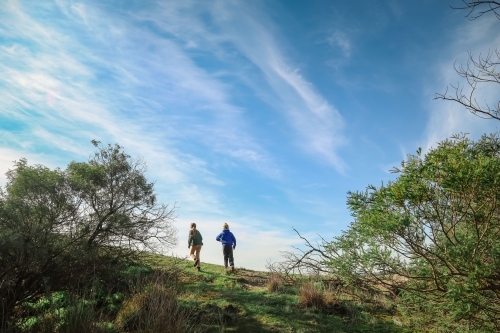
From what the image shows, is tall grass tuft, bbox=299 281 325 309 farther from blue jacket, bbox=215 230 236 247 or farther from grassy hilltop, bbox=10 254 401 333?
blue jacket, bbox=215 230 236 247

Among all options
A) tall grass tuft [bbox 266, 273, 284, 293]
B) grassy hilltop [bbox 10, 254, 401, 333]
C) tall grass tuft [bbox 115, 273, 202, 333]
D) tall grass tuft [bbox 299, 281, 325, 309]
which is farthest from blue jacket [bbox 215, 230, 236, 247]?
tall grass tuft [bbox 115, 273, 202, 333]

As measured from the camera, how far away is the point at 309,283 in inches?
412

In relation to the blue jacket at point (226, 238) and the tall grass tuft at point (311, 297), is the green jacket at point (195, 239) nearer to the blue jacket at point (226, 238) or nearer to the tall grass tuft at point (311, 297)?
the blue jacket at point (226, 238)

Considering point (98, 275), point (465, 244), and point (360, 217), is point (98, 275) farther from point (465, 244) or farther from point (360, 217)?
point (465, 244)

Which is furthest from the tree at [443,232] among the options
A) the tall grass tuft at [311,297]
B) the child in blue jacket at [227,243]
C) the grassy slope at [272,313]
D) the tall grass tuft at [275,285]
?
the child in blue jacket at [227,243]

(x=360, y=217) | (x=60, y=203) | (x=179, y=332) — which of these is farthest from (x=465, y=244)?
(x=60, y=203)

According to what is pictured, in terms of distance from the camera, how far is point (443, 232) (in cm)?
563

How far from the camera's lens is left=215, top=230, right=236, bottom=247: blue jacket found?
16.1m

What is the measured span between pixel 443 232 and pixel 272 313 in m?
5.14

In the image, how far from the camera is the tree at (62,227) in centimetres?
823

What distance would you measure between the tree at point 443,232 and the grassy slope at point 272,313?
2.37 metres

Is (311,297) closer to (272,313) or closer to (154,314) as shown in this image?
(272,313)

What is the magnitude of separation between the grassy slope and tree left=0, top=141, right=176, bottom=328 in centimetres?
281

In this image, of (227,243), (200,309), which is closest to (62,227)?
(200,309)
